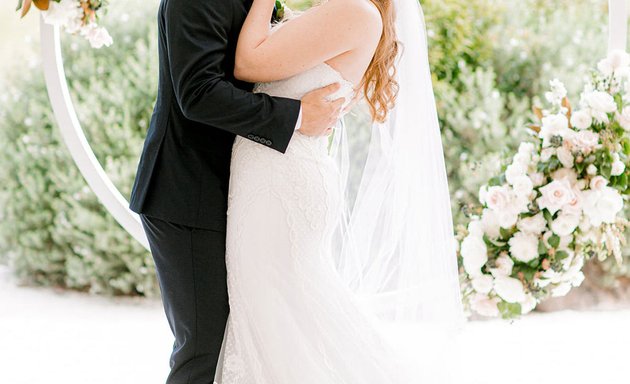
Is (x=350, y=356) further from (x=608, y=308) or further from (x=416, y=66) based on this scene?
(x=608, y=308)

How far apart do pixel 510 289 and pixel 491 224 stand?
263mm

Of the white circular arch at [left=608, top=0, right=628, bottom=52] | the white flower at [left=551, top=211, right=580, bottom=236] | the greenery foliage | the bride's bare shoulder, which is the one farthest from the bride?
the greenery foliage

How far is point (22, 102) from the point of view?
502 cm

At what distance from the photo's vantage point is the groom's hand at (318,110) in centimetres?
212

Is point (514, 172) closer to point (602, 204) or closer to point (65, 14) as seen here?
point (602, 204)

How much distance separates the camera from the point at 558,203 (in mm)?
2789

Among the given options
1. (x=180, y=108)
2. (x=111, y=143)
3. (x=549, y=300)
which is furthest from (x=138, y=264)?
(x=180, y=108)

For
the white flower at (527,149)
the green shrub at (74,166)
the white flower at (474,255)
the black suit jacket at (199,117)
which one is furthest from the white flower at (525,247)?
the green shrub at (74,166)

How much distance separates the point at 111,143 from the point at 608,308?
3.35 metres

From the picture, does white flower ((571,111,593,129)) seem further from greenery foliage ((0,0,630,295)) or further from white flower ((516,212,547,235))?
greenery foliage ((0,0,630,295))

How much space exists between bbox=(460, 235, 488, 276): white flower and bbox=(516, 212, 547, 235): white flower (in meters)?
0.17

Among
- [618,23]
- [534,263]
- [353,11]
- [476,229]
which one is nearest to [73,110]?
[353,11]

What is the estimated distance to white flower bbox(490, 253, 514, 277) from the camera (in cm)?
287

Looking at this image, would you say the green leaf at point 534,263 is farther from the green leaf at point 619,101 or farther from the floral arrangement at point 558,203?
the green leaf at point 619,101
